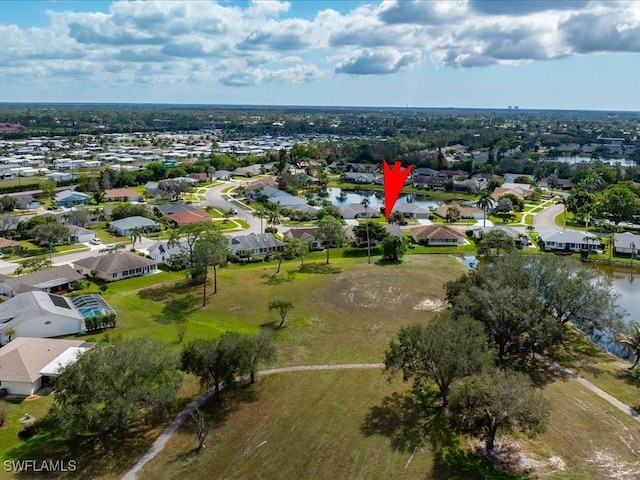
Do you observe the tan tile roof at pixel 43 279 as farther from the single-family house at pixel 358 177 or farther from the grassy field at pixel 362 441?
the single-family house at pixel 358 177

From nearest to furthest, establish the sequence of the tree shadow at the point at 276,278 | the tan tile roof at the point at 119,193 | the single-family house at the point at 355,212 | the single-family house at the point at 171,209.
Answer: the tree shadow at the point at 276,278
the single-family house at the point at 171,209
the single-family house at the point at 355,212
the tan tile roof at the point at 119,193

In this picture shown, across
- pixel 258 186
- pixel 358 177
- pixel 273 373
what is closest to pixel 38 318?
pixel 273 373

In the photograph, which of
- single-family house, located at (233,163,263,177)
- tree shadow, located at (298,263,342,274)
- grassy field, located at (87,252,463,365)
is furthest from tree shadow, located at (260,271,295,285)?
single-family house, located at (233,163,263,177)

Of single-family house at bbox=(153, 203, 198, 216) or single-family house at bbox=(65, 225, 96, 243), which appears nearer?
single-family house at bbox=(65, 225, 96, 243)

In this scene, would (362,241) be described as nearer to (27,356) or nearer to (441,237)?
(441,237)

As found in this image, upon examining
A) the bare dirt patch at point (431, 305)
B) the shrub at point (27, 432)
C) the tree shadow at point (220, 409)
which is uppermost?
the shrub at point (27, 432)

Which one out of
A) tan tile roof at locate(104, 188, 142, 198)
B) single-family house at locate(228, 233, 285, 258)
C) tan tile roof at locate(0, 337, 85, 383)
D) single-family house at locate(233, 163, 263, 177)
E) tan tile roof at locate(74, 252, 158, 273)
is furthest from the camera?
single-family house at locate(233, 163, 263, 177)

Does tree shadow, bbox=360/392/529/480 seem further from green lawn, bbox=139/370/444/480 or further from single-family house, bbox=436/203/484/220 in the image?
single-family house, bbox=436/203/484/220

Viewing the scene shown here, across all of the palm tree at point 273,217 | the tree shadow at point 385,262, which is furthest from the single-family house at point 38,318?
the palm tree at point 273,217

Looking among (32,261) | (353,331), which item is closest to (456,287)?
(353,331)
